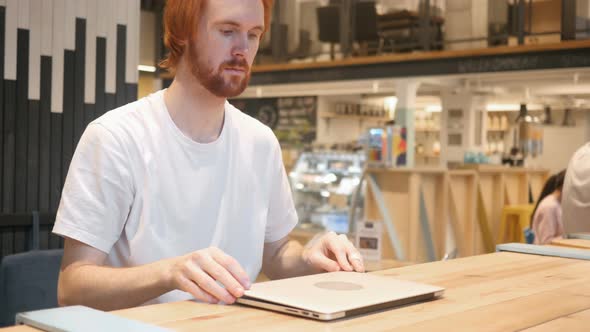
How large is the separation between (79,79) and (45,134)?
12.8 inches

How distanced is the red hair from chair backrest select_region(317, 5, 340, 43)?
9493 millimetres

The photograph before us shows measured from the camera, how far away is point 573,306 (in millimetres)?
1111

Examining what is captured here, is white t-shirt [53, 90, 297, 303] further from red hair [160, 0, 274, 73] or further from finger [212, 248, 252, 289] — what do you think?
finger [212, 248, 252, 289]

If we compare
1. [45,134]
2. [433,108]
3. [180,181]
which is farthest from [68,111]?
[433,108]

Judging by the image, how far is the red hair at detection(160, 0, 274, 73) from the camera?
1.53 meters

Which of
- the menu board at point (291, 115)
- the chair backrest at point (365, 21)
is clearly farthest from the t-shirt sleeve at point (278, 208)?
the menu board at point (291, 115)

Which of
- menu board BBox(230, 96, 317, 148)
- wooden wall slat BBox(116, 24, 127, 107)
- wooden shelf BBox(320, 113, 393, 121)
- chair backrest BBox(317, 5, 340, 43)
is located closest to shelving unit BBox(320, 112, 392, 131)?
wooden shelf BBox(320, 113, 393, 121)

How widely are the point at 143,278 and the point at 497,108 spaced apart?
51.5 feet

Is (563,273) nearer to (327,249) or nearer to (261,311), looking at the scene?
(327,249)

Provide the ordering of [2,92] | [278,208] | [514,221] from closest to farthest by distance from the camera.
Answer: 1. [278,208]
2. [2,92]
3. [514,221]

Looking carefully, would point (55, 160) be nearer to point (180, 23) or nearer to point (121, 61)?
point (121, 61)

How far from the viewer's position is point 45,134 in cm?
329

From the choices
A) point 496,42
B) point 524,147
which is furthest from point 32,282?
point 524,147

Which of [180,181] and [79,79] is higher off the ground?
[79,79]
